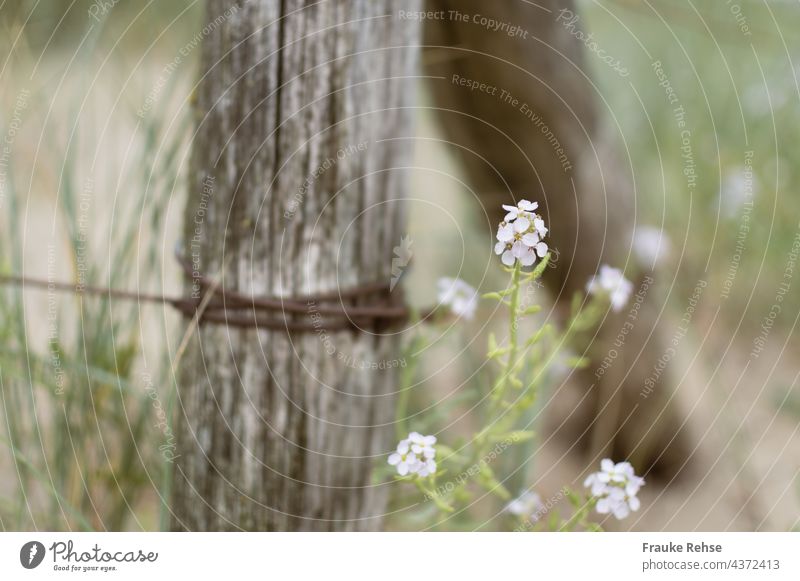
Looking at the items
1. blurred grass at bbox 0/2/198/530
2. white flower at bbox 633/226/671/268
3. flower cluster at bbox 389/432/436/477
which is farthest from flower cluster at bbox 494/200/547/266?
white flower at bbox 633/226/671/268

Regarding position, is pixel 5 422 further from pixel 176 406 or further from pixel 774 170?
pixel 774 170

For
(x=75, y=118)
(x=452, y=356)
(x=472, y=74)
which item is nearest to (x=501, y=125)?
(x=472, y=74)

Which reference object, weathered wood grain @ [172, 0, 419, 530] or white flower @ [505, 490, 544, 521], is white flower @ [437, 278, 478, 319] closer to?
weathered wood grain @ [172, 0, 419, 530]

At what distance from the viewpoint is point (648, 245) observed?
1.41 meters

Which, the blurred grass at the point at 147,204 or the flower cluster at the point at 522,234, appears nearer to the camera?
the flower cluster at the point at 522,234

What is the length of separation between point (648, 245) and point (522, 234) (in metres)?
0.92

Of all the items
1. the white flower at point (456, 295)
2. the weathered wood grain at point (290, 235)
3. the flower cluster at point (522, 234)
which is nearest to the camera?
the flower cluster at point (522, 234)

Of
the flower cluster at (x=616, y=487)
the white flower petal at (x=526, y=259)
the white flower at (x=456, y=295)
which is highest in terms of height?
the white flower petal at (x=526, y=259)

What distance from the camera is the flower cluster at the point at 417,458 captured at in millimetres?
672

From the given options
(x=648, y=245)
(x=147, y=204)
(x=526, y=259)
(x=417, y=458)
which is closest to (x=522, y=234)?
(x=526, y=259)
